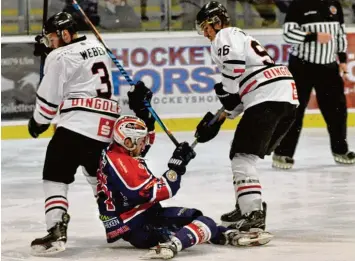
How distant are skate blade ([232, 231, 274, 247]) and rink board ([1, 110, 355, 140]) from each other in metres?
4.04

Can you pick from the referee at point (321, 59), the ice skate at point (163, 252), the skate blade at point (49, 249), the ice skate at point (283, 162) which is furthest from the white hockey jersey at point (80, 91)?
the referee at point (321, 59)

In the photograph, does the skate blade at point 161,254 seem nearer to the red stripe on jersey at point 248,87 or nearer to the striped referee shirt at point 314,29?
the red stripe on jersey at point 248,87

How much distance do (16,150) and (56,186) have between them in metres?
3.36

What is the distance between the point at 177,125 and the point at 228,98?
3.75 m

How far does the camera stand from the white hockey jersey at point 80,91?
4.68m

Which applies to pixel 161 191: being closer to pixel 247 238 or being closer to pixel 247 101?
pixel 247 238

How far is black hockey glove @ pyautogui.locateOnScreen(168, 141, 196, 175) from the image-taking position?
448cm

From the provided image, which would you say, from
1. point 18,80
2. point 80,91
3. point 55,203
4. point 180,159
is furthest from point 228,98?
point 18,80

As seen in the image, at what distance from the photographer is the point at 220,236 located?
4625 mm

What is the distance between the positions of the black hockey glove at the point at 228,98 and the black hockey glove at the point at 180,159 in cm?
47

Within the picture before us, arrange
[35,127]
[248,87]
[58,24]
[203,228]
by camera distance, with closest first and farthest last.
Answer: [203,228] < [58,24] < [35,127] < [248,87]

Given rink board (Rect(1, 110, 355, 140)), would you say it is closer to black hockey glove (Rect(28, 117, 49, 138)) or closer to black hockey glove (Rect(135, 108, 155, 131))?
black hockey glove (Rect(28, 117, 49, 138))

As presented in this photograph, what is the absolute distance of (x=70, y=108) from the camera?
4.71 metres

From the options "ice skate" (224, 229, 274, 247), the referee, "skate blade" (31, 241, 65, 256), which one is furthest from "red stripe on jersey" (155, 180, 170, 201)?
the referee
